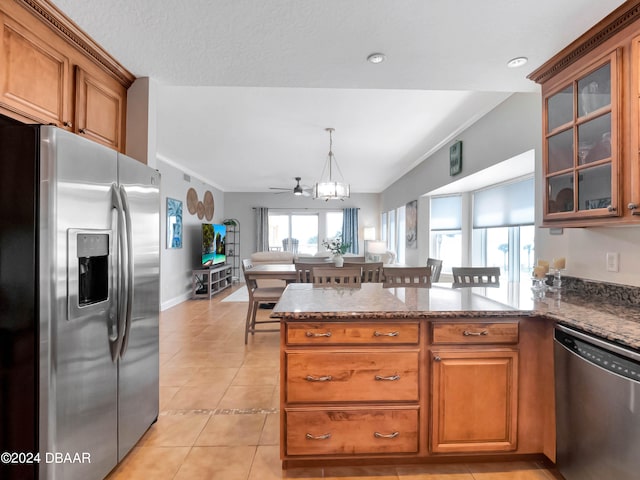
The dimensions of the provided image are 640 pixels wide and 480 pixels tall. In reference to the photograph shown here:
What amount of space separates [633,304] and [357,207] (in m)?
7.94

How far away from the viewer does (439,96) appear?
320cm

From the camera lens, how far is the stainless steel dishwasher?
1.22 m

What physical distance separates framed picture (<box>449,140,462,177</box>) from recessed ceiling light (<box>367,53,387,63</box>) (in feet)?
8.01

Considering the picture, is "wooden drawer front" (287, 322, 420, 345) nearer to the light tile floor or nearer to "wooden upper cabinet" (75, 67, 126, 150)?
the light tile floor

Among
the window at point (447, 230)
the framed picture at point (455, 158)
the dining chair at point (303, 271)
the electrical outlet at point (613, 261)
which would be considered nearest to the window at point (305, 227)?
the window at point (447, 230)

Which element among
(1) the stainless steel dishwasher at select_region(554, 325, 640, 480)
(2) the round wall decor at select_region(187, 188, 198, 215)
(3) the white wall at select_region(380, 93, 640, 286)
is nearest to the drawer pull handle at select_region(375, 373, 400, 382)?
(1) the stainless steel dishwasher at select_region(554, 325, 640, 480)

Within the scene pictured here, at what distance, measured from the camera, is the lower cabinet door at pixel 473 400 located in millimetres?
1677

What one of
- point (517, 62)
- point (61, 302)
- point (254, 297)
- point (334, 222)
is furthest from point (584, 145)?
point (334, 222)

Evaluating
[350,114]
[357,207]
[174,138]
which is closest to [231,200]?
[357,207]

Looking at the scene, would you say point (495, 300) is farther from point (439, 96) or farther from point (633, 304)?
point (439, 96)

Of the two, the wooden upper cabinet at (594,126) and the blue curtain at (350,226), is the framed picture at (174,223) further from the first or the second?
the wooden upper cabinet at (594,126)

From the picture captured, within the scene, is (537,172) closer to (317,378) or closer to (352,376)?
(352,376)

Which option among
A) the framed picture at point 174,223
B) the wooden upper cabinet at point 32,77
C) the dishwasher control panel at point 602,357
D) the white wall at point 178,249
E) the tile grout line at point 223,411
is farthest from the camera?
the framed picture at point 174,223

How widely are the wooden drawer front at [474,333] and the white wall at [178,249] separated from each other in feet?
16.2
